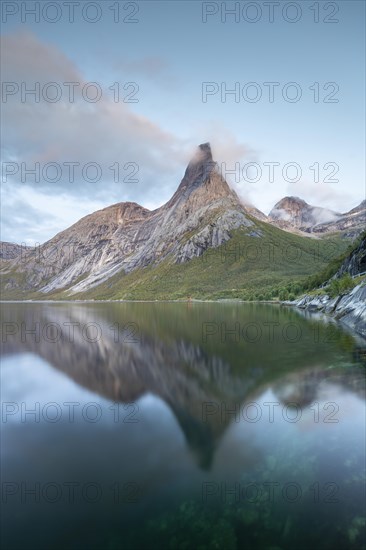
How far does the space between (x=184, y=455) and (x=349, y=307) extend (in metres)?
53.6

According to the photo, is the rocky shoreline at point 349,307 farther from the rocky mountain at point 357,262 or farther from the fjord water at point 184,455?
the fjord water at point 184,455

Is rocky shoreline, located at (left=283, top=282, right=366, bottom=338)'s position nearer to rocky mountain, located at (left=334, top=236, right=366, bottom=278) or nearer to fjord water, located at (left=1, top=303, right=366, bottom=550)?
rocky mountain, located at (left=334, top=236, right=366, bottom=278)

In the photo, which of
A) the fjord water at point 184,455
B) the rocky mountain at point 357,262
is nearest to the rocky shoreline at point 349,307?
the rocky mountain at point 357,262

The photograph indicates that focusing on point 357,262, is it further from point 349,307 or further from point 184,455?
point 184,455

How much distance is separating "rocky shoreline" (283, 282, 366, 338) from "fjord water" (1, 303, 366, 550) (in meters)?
22.5

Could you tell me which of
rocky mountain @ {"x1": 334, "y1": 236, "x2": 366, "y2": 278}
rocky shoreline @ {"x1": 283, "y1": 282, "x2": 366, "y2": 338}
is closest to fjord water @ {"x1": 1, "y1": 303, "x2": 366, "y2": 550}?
rocky shoreline @ {"x1": 283, "y1": 282, "x2": 366, "y2": 338}

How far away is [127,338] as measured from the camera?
44.5m

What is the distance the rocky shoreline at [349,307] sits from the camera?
48662 mm

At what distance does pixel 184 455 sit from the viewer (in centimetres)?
1343

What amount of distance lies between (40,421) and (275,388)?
14.2 metres

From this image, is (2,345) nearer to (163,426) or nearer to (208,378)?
(208,378)

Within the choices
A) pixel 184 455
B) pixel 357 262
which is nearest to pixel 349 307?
pixel 357 262

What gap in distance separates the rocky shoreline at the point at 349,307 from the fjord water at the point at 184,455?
22.5m

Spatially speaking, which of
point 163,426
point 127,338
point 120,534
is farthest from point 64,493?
point 127,338
